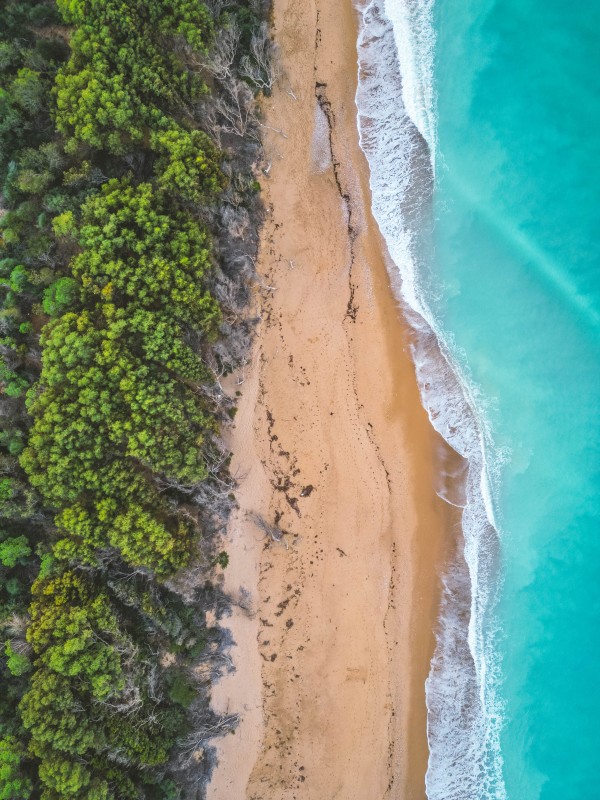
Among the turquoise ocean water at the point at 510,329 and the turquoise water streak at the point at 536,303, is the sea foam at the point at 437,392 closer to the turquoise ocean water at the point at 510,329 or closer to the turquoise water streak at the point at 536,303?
the turquoise ocean water at the point at 510,329

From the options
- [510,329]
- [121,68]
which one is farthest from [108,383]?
[510,329]

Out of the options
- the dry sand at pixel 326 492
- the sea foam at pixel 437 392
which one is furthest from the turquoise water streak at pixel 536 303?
the dry sand at pixel 326 492

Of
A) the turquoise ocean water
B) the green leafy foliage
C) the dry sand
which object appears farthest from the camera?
the turquoise ocean water

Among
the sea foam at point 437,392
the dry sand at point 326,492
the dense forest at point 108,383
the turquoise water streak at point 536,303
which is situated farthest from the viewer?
the turquoise water streak at point 536,303

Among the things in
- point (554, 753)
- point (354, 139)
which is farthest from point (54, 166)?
point (554, 753)

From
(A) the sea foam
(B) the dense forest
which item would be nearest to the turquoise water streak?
(A) the sea foam

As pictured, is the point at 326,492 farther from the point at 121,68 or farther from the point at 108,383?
the point at 121,68

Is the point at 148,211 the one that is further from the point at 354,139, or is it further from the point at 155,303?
the point at 354,139

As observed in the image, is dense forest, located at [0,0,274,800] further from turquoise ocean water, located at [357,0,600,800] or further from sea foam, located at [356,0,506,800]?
turquoise ocean water, located at [357,0,600,800]
